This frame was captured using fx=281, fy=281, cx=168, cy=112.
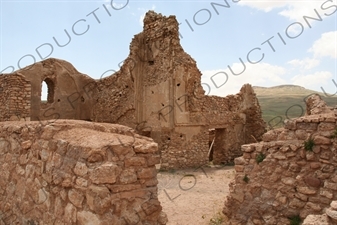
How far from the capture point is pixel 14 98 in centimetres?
1116

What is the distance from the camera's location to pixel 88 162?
2.82 meters

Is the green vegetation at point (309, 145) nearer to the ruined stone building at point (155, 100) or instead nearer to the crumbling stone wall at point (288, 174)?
the crumbling stone wall at point (288, 174)

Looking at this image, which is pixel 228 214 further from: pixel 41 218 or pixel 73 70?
pixel 73 70

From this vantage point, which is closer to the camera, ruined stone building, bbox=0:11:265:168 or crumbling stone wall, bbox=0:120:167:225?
crumbling stone wall, bbox=0:120:167:225

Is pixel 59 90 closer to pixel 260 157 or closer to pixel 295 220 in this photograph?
pixel 260 157

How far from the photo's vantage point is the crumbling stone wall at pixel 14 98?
11019 mm

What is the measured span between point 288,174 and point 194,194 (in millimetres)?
3686

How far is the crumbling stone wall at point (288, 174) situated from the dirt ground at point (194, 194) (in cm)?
85

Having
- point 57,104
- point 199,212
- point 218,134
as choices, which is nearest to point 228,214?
point 199,212

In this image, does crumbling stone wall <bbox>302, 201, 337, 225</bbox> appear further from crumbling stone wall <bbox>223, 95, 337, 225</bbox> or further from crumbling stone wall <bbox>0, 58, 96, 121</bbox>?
crumbling stone wall <bbox>0, 58, 96, 121</bbox>

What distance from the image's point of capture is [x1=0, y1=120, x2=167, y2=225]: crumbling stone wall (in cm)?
275

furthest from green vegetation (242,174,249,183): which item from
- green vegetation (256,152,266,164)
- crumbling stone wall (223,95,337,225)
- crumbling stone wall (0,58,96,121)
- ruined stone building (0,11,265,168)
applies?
crumbling stone wall (0,58,96,121)

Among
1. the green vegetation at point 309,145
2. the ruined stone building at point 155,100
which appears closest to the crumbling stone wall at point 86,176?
the green vegetation at point 309,145

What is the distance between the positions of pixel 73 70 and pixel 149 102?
5.24 meters
